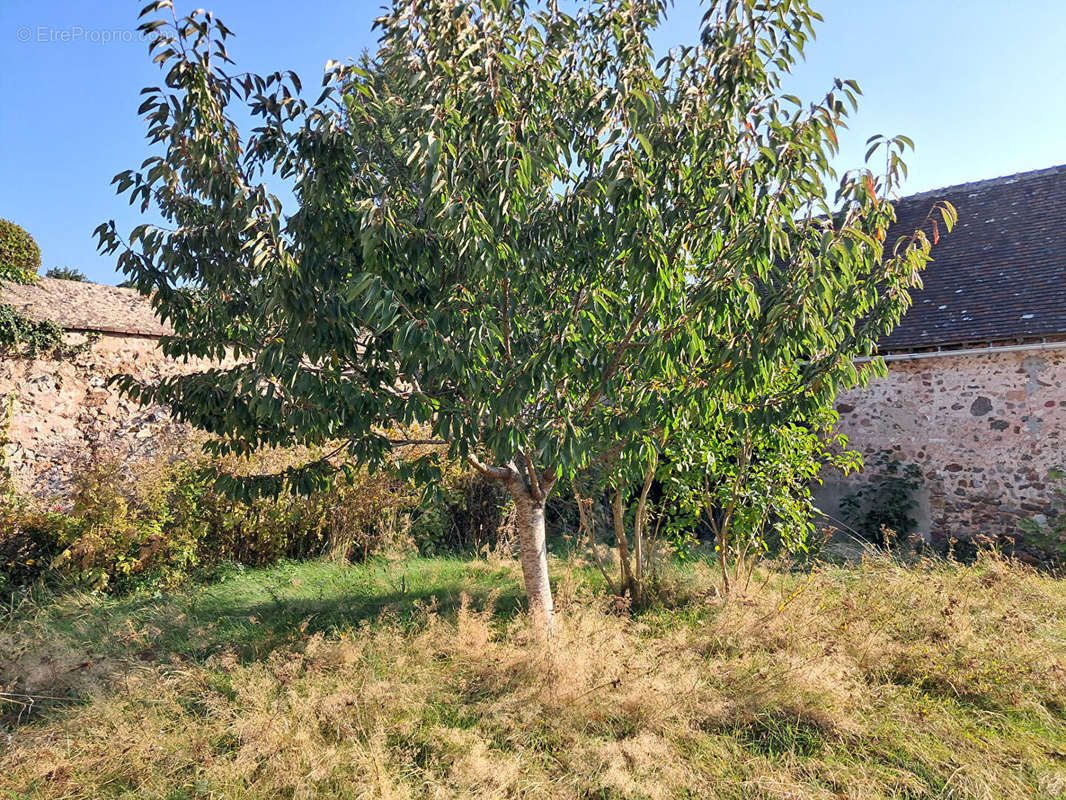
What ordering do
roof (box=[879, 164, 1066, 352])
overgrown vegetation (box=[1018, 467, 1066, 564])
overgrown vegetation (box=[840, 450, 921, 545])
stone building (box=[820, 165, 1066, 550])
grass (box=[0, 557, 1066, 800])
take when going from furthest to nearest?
overgrown vegetation (box=[840, 450, 921, 545]) → roof (box=[879, 164, 1066, 352]) → stone building (box=[820, 165, 1066, 550]) → overgrown vegetation (box=[1018, 467, 1066, 564]) → grass (box=[0, 557, 1066, 800])

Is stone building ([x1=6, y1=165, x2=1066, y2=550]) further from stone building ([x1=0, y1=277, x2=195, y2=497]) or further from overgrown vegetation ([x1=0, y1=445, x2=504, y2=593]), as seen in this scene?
overgrown vegetation ([x1=0, y1=445, x2=504, y2=593])

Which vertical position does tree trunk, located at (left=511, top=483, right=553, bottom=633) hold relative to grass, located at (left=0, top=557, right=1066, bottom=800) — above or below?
above

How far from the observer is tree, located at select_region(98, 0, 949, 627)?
3.53 metres

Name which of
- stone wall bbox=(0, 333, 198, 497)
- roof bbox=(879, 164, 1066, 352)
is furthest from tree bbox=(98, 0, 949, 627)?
roof bbox=(879, 164, 1066, 352)

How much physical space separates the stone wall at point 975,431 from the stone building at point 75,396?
366 inches

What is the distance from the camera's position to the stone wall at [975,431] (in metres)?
8.16

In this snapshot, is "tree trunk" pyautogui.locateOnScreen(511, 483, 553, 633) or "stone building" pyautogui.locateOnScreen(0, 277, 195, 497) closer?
"tree trunk" pyautogui.locateOnScreen(511, 483, 553, 633)

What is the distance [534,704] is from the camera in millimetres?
3883

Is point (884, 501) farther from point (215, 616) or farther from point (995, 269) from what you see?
point (215, 616)

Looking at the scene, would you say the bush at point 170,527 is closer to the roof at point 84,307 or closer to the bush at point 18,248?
the roof at point 84,307

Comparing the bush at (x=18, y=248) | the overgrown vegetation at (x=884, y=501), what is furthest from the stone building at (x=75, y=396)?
the overgrown vegetation at (x=884, y=501)

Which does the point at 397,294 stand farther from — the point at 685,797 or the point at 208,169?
the point at 685,797

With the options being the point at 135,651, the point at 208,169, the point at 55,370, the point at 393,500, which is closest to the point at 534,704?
the point at 135,651

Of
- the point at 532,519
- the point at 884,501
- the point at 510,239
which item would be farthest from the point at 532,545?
the point at 884,501
